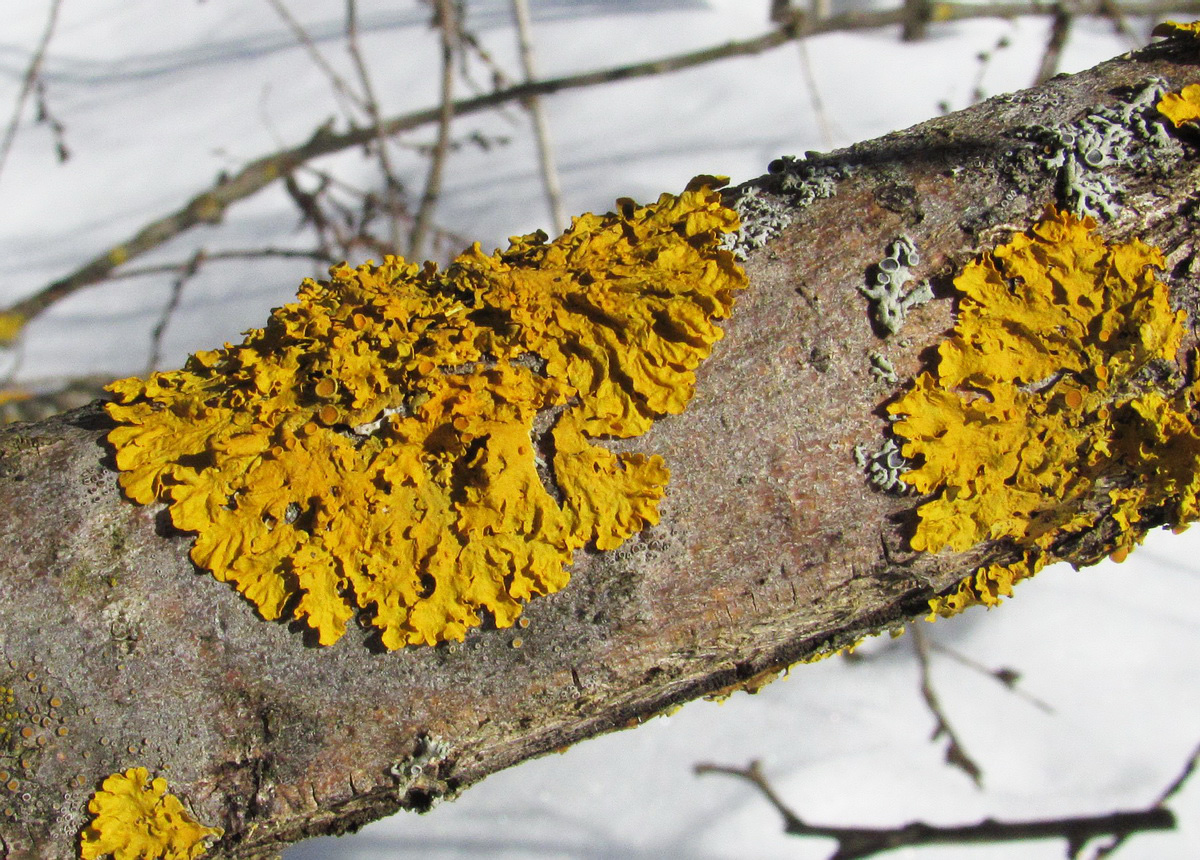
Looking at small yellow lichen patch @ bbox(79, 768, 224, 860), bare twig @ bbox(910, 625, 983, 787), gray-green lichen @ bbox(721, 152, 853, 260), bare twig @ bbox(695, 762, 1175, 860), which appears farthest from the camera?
bare twig @ bbox(910, 625, 983, 787)

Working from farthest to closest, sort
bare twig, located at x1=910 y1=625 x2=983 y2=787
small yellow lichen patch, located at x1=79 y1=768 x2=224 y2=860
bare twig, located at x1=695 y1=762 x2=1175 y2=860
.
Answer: bare twig, located at x1=910 y1=625 x2=983 y2=787, bare twig, located at x1=695 y1=762 x2=1175 y2=860, small yellow lichen patch, located at x1=79 y1=768 x2=224 y2=860

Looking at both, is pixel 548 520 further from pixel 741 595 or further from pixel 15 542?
pixel 15 542

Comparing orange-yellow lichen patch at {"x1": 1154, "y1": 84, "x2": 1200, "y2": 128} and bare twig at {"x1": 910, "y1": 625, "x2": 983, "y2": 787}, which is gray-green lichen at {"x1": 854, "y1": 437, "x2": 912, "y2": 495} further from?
bare twig at {"x1": 910, "y1": 625, "x2": 983, "y2": 787}

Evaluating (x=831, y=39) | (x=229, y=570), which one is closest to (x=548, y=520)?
(x=229, y=570)

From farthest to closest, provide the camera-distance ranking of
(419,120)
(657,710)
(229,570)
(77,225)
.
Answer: (77,225) < (419,120) < (657,710) < (229,570)

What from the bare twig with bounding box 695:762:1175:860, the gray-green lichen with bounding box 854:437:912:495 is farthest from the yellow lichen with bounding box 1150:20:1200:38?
the bare twig with bounding box 695:762:1175:860

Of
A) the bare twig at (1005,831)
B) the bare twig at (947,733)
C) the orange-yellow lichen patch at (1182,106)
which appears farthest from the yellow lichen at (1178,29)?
the bare twig at (947,733)
